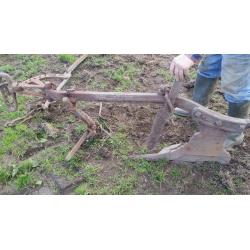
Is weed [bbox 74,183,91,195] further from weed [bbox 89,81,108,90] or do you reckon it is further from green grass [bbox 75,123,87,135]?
weed [bbox 89,81,108,90]

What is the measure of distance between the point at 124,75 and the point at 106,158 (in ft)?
5.24

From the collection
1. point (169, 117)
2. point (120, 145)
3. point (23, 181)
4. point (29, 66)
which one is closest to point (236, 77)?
point (169, 117)

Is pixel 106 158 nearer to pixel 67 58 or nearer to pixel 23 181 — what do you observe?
pixel 23 181

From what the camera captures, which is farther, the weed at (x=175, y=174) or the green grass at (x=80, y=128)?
the green grass at (x=80, y=128)

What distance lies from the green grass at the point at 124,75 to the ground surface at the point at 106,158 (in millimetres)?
16

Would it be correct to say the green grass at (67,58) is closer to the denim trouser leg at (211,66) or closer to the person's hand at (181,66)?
the denim trouser leg at (211,66)

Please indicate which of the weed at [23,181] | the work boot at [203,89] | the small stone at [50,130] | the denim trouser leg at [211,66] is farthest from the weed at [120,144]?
the denim trouser leg at [211,66]

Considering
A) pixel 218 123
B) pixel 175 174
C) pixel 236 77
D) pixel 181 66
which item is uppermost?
pixel 181 66

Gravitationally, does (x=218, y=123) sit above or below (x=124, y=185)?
above

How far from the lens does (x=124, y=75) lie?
516 centimetres

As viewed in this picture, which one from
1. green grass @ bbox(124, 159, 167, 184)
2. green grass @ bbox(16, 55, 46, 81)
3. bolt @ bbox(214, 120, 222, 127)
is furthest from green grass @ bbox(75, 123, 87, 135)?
bolt @ bbox(214, 120, 222, 127)

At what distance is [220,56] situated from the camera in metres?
3.93

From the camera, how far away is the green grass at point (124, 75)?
4.99 m

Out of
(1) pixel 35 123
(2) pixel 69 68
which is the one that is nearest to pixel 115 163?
(1) pixel 35 123
